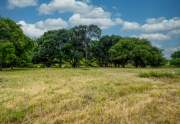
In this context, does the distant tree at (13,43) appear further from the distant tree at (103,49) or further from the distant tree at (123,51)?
the distant tree at (103,49)

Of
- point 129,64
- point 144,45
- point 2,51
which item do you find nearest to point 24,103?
point 2,51

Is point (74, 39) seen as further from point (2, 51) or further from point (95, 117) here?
point (95, 117)

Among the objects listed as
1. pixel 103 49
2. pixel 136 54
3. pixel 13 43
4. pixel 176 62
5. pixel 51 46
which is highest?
Answer: pixel 103 49

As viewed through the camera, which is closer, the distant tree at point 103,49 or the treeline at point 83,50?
the treeline at point 83,50

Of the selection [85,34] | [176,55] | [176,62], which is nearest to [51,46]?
[85,34]

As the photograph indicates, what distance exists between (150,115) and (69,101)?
15.4ft

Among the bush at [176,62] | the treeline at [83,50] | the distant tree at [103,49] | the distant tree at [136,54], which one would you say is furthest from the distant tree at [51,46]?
the bush at [176,62]

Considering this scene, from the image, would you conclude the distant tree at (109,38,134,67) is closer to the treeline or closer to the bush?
the treeline

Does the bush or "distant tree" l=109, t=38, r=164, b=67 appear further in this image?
the bush

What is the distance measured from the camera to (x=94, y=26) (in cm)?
8331

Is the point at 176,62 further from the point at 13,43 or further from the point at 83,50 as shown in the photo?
the point at 13,43

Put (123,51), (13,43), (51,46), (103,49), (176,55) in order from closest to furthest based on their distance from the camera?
1. (13,43)
2. (51,46)
3. (123,51)
4. (103,49)
5. (176,55)

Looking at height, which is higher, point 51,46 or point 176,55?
point 51,46

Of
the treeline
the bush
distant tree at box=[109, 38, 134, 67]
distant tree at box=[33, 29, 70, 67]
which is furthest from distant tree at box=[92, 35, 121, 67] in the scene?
the bush
